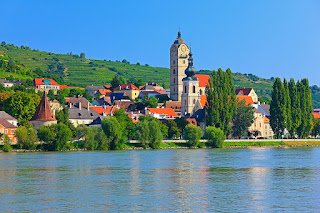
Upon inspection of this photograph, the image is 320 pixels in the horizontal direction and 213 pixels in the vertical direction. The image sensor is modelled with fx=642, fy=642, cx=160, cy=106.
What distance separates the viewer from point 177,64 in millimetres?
147000

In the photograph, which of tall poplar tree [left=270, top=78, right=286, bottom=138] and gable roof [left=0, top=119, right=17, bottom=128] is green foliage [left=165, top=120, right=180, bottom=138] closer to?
tall poplar tree [left=270, top=78, right=286, bottom=138]

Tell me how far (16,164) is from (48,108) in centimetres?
3250

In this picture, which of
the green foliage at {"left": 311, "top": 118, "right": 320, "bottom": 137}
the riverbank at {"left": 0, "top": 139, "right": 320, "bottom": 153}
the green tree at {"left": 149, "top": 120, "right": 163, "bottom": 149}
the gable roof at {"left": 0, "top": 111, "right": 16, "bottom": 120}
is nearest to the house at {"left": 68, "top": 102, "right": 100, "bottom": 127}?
the gable roof at {"left": 0, "top": 111, "right": 16, "bottom": 120}

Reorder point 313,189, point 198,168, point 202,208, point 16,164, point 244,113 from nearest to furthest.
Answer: point 202,208, point 313,189, point 198,168, point 16,164, point 244,113

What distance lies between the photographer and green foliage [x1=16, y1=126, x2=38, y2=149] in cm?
7706

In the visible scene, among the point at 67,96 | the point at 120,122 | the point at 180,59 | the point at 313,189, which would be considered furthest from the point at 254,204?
the point at 67,96

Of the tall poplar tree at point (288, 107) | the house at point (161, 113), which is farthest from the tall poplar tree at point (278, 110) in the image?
the house at point (161, 113)

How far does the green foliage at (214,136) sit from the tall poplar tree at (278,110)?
35.8ft

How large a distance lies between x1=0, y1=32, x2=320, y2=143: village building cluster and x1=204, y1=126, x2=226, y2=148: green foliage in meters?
14.0

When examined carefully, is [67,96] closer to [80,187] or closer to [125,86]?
[125,86]

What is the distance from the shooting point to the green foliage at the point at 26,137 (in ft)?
253

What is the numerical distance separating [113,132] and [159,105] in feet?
193

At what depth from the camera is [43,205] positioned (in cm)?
3222

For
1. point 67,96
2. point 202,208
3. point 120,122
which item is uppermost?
point 67,96
